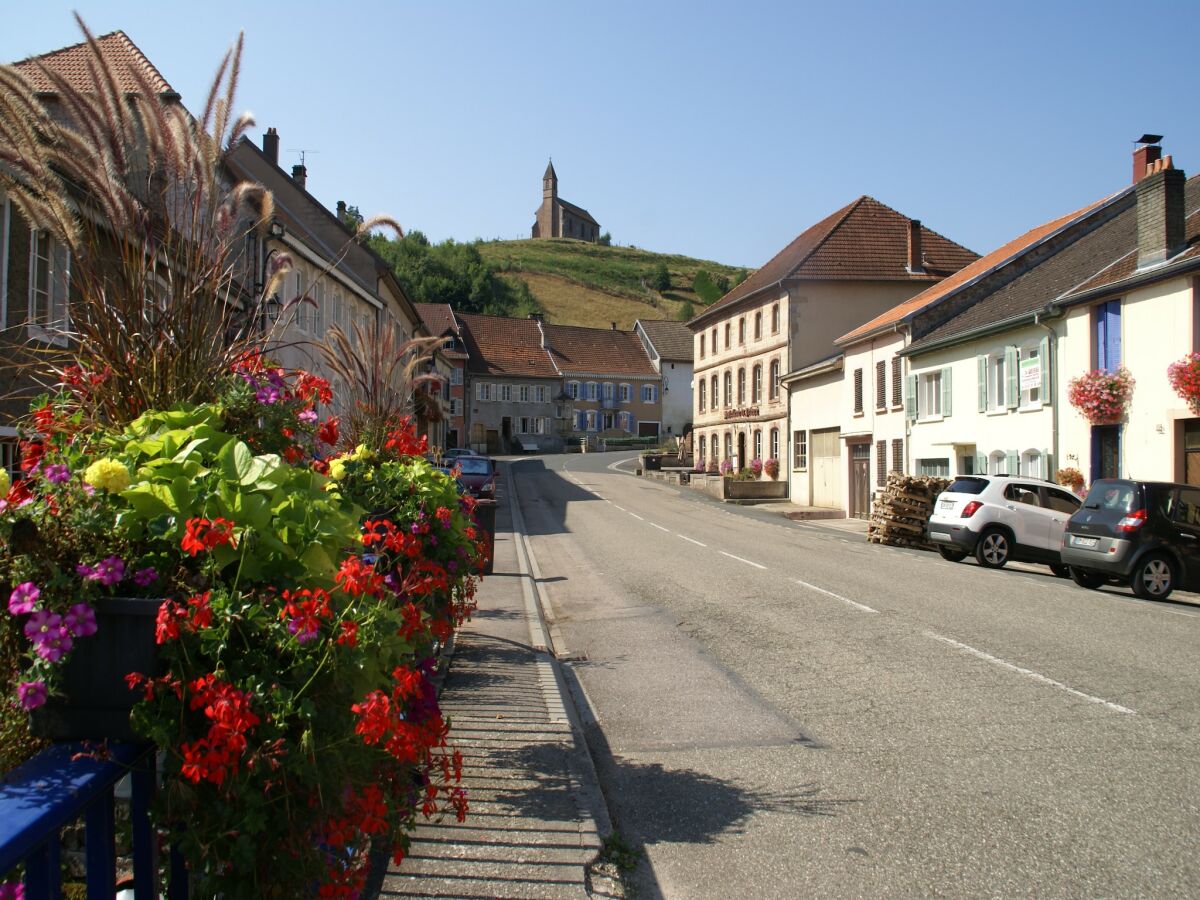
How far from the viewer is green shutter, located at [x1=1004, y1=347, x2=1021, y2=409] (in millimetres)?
25344

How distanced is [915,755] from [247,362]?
472cm

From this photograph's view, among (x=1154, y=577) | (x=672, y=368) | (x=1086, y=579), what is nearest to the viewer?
(x=1154, y=577)

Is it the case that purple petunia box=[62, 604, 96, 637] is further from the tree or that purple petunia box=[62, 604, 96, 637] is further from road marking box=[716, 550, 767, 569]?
the tree

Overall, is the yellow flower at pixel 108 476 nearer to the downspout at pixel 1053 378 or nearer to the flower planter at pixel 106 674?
the flower planter at pixel 106 674

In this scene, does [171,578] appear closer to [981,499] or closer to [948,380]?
[981,499]

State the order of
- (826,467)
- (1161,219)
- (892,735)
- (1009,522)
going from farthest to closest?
(826,467)
(1161,219)
(1009,522)
(892,735)

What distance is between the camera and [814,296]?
45.3 metres

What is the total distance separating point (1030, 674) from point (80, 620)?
798cm

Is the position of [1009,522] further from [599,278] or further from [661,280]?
[661,280]

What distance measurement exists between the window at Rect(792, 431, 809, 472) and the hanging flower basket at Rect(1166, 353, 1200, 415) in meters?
22.6

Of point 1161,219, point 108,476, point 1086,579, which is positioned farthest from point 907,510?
point 108,476

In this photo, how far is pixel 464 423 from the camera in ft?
251

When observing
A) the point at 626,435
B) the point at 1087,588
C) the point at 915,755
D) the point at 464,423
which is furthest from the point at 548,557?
the point at 626,435

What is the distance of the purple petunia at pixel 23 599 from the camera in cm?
203
